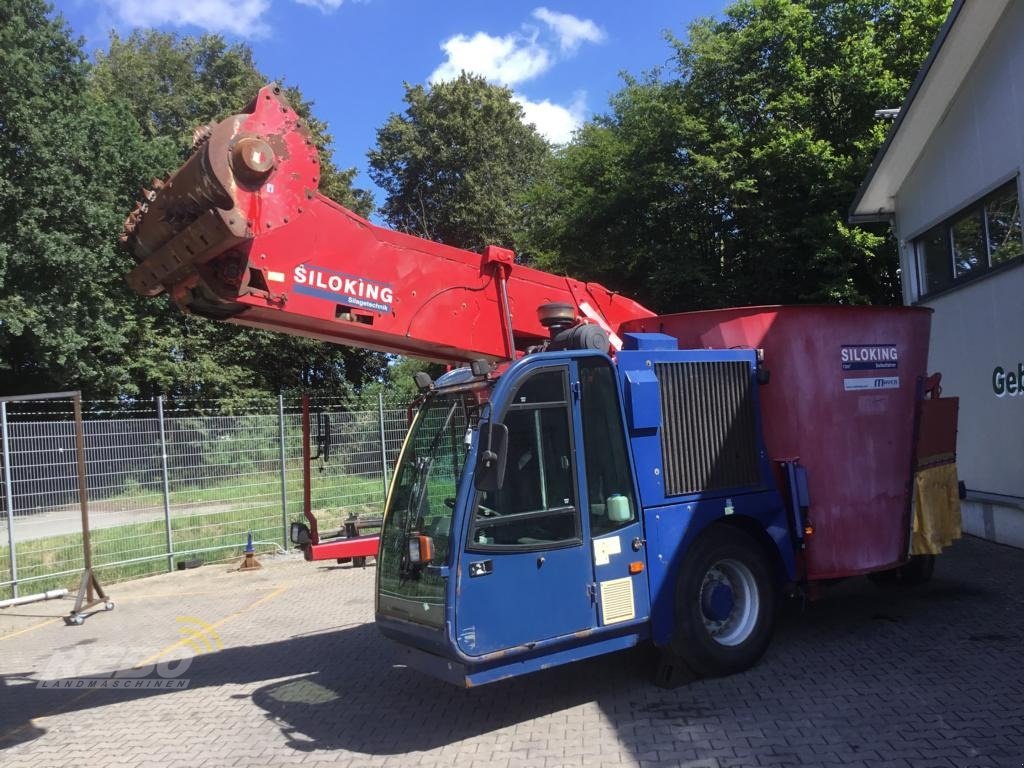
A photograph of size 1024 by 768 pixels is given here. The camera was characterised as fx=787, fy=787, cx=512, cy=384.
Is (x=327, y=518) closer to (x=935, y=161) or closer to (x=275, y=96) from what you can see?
(x=275, y=96)

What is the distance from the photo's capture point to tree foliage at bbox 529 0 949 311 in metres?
18.4

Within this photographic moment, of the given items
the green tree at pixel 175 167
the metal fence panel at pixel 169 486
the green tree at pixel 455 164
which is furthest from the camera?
the green tree at pixel 455 164

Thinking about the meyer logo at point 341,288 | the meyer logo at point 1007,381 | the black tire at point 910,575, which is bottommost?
the black tire at point 910,575

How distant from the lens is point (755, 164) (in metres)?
19.7

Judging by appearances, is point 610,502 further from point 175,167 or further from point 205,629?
point 175,167

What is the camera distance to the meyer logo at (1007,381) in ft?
31.1

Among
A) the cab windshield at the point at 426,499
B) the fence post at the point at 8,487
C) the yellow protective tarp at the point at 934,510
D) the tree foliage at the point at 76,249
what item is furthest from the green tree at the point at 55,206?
the yellow protective tarp at the point at 934,510

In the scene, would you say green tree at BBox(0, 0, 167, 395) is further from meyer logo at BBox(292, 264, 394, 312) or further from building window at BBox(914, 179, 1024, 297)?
building window at BBox(914, 179, 1024, 297)

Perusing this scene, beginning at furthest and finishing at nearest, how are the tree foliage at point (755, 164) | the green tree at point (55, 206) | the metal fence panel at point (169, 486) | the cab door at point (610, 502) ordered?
1. the green tree at point (55, 206)
2. the tree foliage at point (755, 164)
3. the metal fence panel at point (169, 486)
4. the cab door at point (610, 502)

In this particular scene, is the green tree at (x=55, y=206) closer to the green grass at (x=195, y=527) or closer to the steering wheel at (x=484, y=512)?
the green grass at (x=195, y=527)

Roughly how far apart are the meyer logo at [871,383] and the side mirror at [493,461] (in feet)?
10.7

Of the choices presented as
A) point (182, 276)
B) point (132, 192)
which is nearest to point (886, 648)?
point (182, 276)

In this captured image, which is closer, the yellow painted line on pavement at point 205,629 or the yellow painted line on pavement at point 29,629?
the yellow painted line on pavement at point 205,629

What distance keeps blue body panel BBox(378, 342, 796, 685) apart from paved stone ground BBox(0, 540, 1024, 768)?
0.52 m
